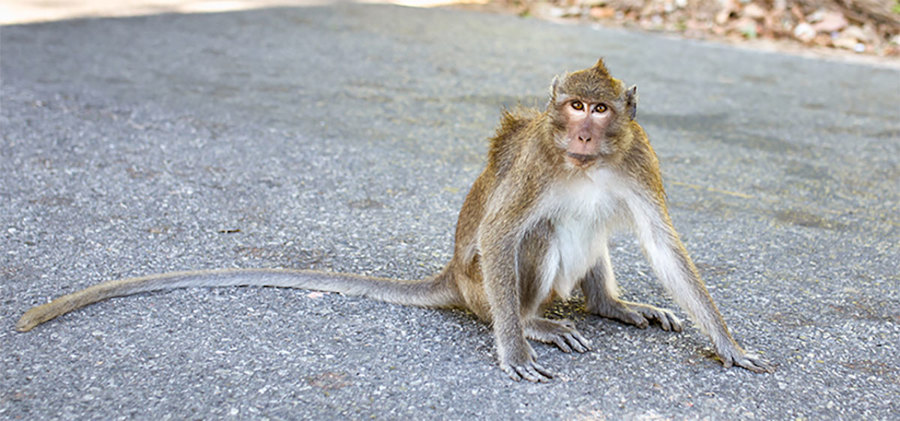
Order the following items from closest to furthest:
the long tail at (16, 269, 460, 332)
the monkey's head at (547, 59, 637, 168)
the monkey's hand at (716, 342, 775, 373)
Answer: the monkey's head at (547, 59, 637, 168)
the monkey's hand at (716, 342, 775, 373)
the long tail at (16, 269, 460, 332)

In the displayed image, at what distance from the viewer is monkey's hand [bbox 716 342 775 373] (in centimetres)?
276

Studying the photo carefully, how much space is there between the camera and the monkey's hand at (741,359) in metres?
2.76

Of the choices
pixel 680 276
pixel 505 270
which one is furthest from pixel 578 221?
pixel 680 276

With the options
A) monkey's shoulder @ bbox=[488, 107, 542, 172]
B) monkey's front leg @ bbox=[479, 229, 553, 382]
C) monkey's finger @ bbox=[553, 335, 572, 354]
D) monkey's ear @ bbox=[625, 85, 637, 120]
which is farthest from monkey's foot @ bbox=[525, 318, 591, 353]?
monkey's ear @ bbox=[625, 85, 637, 120]

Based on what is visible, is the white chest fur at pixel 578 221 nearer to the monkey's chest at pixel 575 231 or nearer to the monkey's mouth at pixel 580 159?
the monkey's chest at pixel 575 231

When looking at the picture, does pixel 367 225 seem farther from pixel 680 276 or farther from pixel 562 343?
pixel 680 276

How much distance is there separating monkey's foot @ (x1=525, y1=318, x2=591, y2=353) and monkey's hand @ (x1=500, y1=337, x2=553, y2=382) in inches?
7.0

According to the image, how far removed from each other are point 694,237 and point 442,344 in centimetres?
174

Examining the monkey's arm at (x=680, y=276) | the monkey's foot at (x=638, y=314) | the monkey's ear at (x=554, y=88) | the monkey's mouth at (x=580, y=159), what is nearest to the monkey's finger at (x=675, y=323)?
the monkey's foot at (x=638, y=314)

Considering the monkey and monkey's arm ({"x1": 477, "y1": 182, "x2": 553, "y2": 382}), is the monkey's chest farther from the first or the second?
monkey's arm ({"x1": 477, "y1": 182, "x2": 553, "y2": 382})

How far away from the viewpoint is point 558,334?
289 cm

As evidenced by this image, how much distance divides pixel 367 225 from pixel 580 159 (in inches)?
65.4

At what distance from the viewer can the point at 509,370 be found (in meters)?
2.67

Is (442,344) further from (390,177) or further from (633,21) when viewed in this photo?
(633,21)
